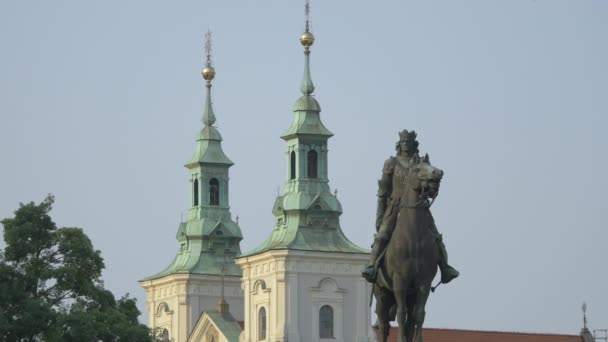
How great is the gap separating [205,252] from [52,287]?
228 ft

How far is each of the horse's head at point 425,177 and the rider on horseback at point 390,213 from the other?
6.8 inches

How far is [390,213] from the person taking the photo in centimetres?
2750

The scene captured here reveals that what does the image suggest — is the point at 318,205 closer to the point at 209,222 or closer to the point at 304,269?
A: the point at 304,269

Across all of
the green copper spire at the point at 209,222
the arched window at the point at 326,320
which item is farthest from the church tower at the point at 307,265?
the green copper spire at the point at 209,222

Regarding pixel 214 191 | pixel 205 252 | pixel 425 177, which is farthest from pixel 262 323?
pixel 425 177

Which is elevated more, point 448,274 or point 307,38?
point 307,38

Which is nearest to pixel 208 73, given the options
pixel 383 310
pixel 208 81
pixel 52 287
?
pixel 208 81

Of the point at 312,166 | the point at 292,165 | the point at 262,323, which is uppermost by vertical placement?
the point at 292,165

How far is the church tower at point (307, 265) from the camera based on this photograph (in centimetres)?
11600

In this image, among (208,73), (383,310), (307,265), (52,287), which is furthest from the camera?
(208,73)

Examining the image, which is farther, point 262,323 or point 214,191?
point 214,191

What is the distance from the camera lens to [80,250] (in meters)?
57.6

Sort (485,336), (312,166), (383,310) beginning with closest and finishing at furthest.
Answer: (383,310), (312,166), (485,336)

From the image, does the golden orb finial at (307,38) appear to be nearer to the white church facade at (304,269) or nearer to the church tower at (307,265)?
the white church facade at (304,269)
